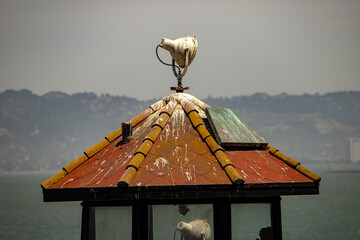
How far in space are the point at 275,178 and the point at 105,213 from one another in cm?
220

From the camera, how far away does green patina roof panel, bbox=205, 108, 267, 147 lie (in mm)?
9922

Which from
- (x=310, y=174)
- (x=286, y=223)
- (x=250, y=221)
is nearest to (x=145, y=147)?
(x=250, y=221)

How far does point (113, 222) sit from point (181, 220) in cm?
85

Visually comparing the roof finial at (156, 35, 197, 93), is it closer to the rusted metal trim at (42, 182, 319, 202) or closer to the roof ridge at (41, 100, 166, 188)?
the roof ridge at (41, 100, 166, 188)

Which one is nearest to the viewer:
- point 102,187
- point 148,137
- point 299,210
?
point 102,187

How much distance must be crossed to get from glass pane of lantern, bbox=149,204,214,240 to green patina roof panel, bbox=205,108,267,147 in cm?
107

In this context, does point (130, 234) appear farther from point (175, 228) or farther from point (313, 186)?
point (313, 186)

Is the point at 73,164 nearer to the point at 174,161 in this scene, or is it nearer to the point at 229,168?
the point at 174,161

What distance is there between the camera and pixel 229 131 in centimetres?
1015

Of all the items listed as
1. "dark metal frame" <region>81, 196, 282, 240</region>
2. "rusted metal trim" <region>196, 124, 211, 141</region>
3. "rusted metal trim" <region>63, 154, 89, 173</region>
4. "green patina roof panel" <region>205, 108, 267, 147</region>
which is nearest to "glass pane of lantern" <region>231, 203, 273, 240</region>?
"dark metal frame" <region>81, 196, 282, 240</region>

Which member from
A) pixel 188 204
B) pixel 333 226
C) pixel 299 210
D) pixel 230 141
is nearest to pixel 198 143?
pixel 230 141

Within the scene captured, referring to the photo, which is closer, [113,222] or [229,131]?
[113,222]

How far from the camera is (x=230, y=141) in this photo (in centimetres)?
985

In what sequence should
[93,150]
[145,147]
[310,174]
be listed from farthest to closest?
[93,150] → [310,174] → [145,147]
